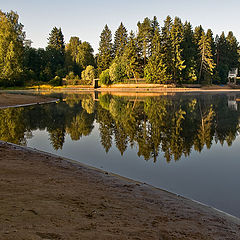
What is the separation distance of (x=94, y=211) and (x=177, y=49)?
224ft

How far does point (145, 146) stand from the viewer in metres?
10.8

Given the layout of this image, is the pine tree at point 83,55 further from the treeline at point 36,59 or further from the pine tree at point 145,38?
the pine tree at point 145,38

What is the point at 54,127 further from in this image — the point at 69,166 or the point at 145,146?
the point at 69,166

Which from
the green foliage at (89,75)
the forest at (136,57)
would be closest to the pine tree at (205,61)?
the forest at (136,57)

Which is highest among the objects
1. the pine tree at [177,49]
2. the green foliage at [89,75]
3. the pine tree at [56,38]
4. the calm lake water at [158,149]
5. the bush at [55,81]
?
the pine tree at [56,38]

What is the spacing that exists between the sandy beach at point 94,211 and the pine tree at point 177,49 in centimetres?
6347

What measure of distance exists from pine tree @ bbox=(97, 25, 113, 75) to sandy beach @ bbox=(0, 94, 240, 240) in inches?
3123

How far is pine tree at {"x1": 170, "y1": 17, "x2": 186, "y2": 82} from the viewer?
66312 mm

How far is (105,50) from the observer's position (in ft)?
286

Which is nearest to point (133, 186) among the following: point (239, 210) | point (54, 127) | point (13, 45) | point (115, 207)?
point (115, 207)

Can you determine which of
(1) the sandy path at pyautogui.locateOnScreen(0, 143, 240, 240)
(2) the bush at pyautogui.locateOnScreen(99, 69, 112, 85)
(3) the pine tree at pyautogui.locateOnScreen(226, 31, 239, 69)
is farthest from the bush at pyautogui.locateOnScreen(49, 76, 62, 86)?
(1) the sandy path at pyautogui.locateOnScreen(0, 143, 240, 240)

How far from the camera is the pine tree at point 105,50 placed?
84.2m

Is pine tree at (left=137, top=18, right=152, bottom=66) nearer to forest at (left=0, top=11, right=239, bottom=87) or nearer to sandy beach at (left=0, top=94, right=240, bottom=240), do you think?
forest at (left=0, top=11, right=239, bottom=87)

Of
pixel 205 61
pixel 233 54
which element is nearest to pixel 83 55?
pixel 205 61
